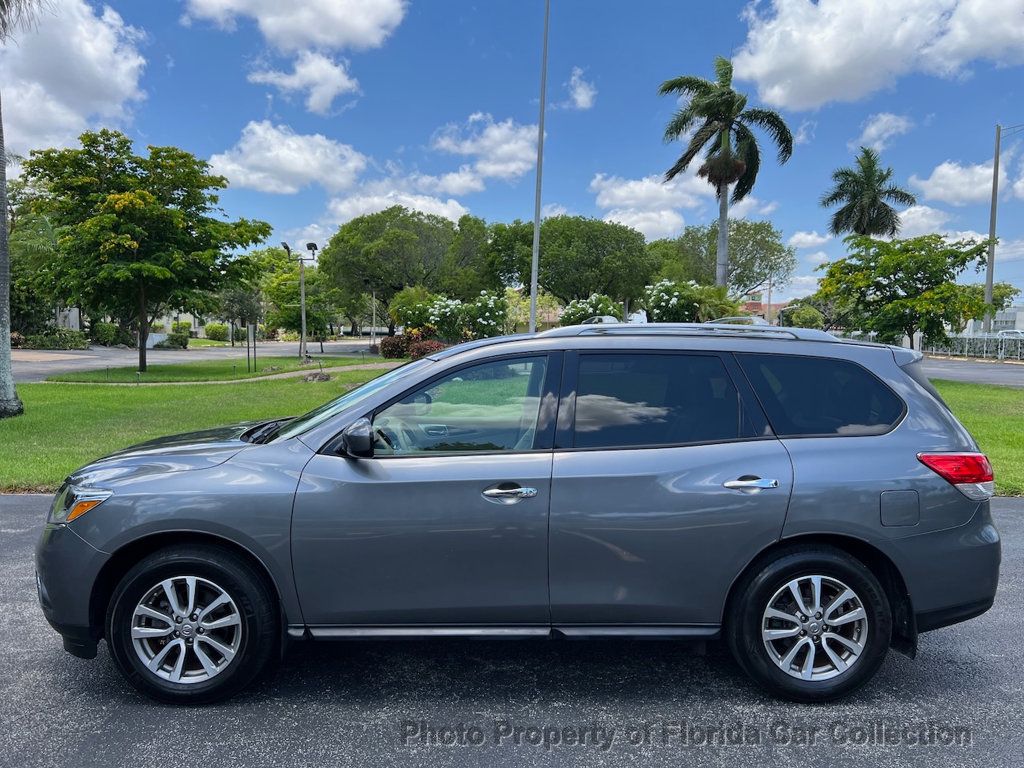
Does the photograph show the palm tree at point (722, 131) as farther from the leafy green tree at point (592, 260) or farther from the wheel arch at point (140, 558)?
the wheel arch at point (140, 558)

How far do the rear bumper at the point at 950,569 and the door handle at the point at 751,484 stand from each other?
65 cm

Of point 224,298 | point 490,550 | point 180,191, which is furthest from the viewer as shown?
point 224,298

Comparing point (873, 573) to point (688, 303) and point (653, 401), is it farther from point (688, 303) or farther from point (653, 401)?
point (688, 303)

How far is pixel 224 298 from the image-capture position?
47.2 metres

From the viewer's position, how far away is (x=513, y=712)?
10.1ft

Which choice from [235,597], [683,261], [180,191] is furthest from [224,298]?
[235,597]

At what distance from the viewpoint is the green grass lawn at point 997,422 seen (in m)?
8.20

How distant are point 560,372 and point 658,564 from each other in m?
1.00

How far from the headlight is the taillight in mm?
3794

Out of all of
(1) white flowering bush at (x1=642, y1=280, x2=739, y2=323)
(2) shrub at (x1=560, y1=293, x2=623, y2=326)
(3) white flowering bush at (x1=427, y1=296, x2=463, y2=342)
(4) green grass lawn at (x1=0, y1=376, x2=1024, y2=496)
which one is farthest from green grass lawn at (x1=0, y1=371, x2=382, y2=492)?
(1) white flowering bush at (x1=642, y1=280, x2=739, y2=323)

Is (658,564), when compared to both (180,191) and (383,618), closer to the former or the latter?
(383,618)

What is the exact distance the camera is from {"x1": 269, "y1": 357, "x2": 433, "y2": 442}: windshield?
3.32 m

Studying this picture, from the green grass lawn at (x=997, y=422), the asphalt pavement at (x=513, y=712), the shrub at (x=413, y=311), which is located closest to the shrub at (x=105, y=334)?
the shrub at (x=413, y=311)

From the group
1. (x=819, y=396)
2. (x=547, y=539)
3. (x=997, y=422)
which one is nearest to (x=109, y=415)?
(x=547, y=539)
